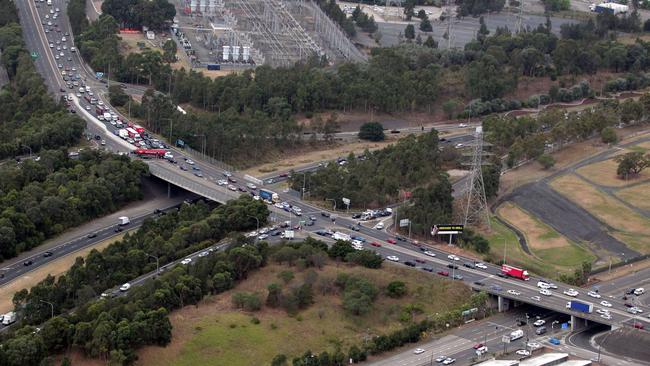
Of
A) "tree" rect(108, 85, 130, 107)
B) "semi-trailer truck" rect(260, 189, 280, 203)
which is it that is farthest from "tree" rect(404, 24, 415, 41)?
"semi-trailer truck" rect(260, 189, 280, 203)

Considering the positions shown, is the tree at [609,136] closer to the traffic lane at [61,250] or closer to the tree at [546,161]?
the tree at [546,161]

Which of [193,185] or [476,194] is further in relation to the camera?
[193,185]

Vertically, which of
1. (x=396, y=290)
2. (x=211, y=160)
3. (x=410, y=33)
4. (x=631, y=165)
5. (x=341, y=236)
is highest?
(x=410, y=33)

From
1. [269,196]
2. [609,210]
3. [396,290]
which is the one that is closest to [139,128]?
[269,196]

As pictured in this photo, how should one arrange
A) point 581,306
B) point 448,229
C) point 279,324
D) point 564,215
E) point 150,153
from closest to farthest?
point 279,324 → point 581,306 → point 448,229 → point 564,215 → point 150,153

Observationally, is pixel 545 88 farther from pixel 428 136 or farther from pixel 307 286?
pixel 307 286

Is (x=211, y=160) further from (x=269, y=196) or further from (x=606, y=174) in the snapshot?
(x=606, y=174)

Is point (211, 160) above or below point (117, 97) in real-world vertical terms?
below

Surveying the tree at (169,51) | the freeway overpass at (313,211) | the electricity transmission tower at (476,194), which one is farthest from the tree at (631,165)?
the tree at (169,51)

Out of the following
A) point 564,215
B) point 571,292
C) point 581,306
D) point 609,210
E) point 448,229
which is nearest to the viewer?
point 581,306
